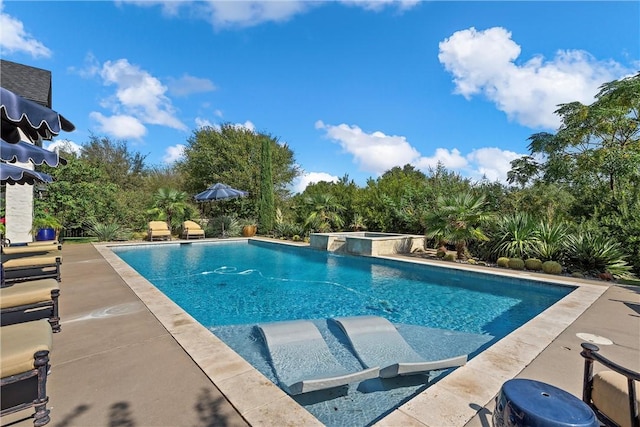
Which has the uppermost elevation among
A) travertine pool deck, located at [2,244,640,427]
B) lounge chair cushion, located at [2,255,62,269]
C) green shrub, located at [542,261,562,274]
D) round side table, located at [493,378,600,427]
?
lounge chair cushion, located at [2,255,62,269]

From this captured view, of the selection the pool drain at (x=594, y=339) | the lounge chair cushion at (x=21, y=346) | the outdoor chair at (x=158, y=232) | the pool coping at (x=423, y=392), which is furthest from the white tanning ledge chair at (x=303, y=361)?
the outdoor chair at (x=158, y=232)

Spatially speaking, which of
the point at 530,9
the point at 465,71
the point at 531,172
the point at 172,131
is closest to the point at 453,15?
the point at 530,9

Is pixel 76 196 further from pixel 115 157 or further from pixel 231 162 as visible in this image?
pixel 115 157

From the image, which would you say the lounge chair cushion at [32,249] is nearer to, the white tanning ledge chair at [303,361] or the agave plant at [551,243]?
the white tanning ledge chair at [303,361]

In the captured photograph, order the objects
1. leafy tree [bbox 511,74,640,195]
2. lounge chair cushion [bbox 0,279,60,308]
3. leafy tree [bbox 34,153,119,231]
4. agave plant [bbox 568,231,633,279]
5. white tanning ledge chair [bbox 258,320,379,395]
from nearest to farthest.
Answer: white tanning ledge chair [bbox 258,320,379,395], lounge chair cushion [bbox 0,279,60,308], agave plant [bbox 568,231,633,279], leafy tree [bbox 511,74,640,195], leafy tree [bbox 34,153,119,231]

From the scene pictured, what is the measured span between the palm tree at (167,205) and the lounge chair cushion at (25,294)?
1352 centimetres

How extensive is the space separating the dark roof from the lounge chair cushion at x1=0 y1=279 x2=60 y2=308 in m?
11.4

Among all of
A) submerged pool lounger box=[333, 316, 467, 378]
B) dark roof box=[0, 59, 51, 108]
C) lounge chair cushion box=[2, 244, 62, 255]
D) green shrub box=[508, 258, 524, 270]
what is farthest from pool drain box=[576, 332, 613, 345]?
dark roof box=[0, 59, 51, 108]

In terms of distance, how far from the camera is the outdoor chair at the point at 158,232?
46.7ft

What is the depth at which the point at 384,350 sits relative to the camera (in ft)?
12.5

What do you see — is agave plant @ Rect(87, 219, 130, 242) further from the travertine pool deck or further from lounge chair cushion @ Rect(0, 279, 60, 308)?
lounge chair cushion @ Rect(0, 279, 60, 308)

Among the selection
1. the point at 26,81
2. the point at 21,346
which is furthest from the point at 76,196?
the point at 21,346

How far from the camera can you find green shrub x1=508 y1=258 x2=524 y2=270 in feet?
27.8

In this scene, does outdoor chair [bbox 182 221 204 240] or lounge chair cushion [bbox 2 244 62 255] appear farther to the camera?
outdoor chair [bbox 182 221 204 240]
